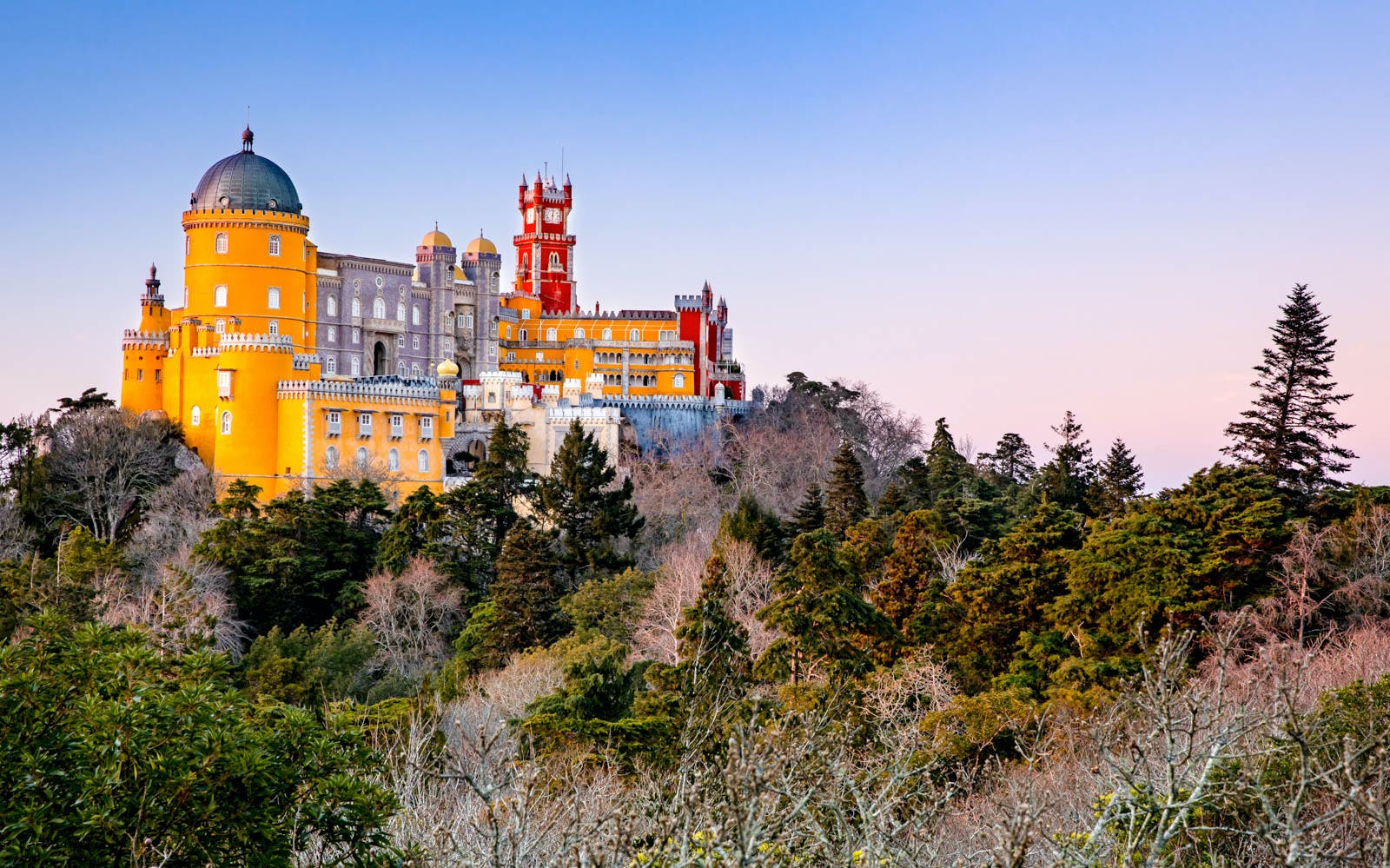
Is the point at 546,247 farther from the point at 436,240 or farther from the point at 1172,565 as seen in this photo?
the point at 1172,565

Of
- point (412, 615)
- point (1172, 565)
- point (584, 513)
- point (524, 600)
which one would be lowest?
point (412, 615)

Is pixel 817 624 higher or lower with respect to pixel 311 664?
higher

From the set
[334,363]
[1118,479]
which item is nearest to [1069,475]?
[1118,479]

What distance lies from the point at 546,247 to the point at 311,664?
133 feet

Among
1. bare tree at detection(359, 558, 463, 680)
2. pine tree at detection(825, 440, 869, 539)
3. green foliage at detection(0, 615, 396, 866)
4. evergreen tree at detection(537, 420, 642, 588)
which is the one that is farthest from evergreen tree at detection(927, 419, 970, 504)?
green foliage at detection(0, 615, 396, 866)

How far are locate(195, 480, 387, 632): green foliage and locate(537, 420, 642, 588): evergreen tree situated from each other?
16.5 ft

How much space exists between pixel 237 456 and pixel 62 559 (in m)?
13.2

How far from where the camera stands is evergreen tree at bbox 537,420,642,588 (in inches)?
1638

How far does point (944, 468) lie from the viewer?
Result: 4647 centimetres

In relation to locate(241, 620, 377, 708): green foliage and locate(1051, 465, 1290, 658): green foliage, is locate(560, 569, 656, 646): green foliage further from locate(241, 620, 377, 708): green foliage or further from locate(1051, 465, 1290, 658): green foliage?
locate(1051, 465, 1290, 658): green foliage

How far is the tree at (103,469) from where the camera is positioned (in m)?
47.2

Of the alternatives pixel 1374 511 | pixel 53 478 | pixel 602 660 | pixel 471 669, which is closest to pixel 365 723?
pixel 602 660

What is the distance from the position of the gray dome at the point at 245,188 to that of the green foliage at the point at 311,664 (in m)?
18.5

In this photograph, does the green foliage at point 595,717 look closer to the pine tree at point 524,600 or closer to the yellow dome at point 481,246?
the pine tree at point 524,600
